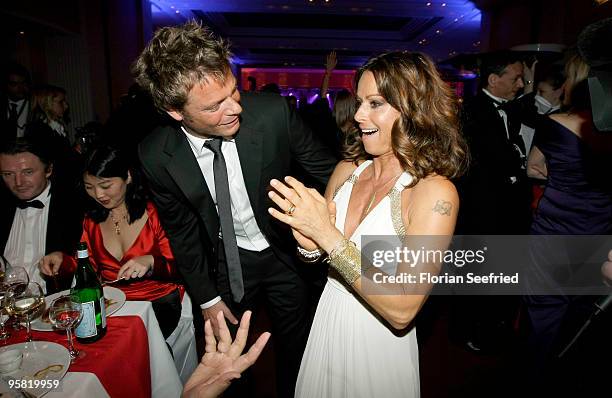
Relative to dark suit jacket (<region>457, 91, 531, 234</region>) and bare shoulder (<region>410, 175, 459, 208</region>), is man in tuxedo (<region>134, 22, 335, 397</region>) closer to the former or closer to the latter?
bare shoulder (<region>410, 175, 459, 208</region>)

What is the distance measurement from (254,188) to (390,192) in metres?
0.74

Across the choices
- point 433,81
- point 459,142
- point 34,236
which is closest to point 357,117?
point 433,81

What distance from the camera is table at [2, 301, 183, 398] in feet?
4.09

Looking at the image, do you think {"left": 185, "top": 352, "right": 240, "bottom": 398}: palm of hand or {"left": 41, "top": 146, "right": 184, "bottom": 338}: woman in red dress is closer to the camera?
{"left": 185, "top": 352, "right": 240, "bottom": 398}: palm of hand

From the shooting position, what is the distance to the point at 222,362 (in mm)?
1188

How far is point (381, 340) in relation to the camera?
147 centimetres

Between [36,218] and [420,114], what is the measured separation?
224cm

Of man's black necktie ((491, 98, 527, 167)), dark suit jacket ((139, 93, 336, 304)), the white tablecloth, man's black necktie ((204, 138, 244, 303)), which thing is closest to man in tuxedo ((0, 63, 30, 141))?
dark suit jacket ((139, 93, 336, 304))

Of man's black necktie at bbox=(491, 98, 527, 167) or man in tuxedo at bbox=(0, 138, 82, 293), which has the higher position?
man's black necktie at bbox=(491, 98, 527, 167)

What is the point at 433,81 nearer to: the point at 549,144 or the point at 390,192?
the point at 390,192

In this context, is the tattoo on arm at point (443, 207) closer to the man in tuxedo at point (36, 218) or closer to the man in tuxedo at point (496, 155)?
the man in tuxedo at point (496, 155)

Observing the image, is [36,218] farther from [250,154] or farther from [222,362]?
[222,362]

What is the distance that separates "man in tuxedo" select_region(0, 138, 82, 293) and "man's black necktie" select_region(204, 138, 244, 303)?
1.08 meters

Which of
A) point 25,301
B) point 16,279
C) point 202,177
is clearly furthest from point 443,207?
point 16,279
